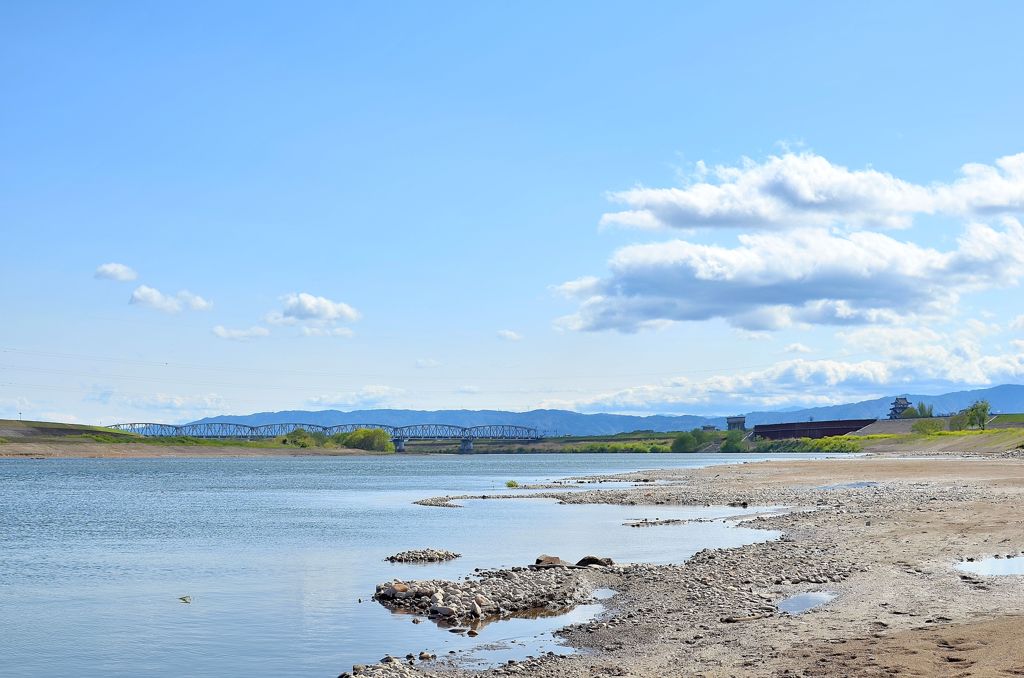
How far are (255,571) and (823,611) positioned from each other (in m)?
22.9

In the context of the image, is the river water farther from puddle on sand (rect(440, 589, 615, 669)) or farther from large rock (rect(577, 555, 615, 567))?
large rock (rect(577, 555, 615, 567))

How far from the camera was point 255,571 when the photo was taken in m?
38.3

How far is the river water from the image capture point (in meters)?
23.5

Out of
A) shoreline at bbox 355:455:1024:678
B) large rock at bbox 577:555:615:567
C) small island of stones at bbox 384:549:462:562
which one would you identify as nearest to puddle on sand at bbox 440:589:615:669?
shoreline at bbox 355:455:1024:678

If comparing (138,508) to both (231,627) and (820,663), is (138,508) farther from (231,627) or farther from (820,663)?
(820,663)

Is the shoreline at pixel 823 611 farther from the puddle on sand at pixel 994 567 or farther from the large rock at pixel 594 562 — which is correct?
the large rock at pixel 594 562

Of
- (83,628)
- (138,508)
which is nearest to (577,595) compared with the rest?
(83,628)

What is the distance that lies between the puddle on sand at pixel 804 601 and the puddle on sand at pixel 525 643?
A: 4.96 metres

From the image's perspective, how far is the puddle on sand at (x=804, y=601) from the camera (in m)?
24.7

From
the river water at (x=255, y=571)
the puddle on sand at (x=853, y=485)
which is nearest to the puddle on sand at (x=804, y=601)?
the river water at (x=255, y=571)

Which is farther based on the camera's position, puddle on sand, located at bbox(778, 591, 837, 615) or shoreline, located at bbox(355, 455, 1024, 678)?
puddle on sand, located at bbox(778, 591, 837, 615)

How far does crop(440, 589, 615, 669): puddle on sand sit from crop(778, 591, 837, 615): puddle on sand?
496 cm

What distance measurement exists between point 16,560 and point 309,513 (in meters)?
29.1

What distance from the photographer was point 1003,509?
151 ft
